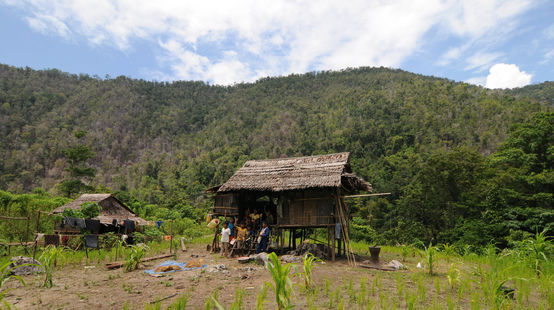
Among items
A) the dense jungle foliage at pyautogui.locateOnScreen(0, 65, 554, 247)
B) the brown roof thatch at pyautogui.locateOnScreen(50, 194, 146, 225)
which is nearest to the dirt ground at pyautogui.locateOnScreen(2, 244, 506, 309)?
the dense jungle foliage at pyautogui.locateOnScreen(0, 65, 554, 247)

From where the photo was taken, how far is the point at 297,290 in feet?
23.3

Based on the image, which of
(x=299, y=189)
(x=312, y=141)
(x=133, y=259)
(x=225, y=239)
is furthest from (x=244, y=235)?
(x=312, y=141)

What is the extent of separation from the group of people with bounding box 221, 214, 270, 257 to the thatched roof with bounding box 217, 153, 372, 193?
1667 millimetres

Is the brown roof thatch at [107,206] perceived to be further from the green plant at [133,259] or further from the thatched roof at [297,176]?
the green plant at [133,259]

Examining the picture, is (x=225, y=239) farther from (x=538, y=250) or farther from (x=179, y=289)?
(x=538, y=250)

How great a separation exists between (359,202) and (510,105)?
34529mm

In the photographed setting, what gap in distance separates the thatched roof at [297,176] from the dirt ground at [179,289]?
365cm

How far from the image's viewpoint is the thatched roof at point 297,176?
1260cm

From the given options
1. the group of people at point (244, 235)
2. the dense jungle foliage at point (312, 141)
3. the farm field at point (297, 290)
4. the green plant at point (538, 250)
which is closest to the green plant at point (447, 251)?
the farm field at point (297, 290)

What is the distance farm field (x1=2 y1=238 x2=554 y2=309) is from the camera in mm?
6066

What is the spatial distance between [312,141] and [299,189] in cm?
4952

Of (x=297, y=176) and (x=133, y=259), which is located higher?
(x=297, y=176)

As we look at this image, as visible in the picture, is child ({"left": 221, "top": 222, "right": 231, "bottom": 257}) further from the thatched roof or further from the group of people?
the thatched roof

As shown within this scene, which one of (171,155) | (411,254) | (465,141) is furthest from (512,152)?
(171,155)
